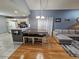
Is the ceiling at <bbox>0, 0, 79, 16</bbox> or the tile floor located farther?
the ceiling at <bbox>0, 0, 79, 16</bbox>

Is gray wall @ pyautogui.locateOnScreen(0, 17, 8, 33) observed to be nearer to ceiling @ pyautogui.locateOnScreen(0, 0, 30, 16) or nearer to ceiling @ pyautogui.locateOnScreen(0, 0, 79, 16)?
ceiling @ pyautogui.locateOnScreen(0, 0, 79, 16)

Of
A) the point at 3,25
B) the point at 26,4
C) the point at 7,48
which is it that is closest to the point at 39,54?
the point at 7,48

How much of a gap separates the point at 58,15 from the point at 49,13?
1013mm

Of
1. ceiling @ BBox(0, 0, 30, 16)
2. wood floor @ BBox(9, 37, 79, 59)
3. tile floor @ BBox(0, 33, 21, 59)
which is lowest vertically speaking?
wood floor @ BBox(9, 37, 79, 59)

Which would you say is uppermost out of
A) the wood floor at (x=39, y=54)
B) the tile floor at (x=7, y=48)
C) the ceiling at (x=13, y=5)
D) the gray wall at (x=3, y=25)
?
the ceiling at (x=13, y=5)

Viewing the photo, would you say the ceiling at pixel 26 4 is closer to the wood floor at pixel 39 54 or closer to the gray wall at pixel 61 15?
the gray wall at pixel 61 15

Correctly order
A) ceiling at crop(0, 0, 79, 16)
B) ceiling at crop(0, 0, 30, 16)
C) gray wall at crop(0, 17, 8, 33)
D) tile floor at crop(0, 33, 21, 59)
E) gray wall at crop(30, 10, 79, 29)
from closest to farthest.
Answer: tile floor at crop(0, 33, 21, 59) < ceiling at crop(0, 0, 30, 16) < ceiling at crop(0, 0, 79, 16) < gray wall at crop(30, 10, 79, 29) < gray wall at crop(0, 17, 8, 33)

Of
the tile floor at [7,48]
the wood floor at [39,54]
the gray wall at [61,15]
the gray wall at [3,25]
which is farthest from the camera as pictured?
the gray wall at [3,25]

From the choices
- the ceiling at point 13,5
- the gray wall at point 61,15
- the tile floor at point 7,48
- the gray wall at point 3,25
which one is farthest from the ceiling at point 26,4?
the gray wall at point 3,25

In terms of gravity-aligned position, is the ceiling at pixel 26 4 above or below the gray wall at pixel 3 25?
above

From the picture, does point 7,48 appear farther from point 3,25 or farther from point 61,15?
point 3,25

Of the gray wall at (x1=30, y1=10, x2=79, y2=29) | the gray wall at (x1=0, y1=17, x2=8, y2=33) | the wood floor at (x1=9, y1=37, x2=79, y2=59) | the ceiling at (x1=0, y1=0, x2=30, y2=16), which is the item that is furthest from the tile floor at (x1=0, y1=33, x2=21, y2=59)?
the gray wall at (x1=0, y1=17, x2=8, y2=33)

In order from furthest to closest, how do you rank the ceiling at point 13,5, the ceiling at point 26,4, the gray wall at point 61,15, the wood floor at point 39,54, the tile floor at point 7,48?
the gray wall at point 61,15, the ceiling at point 26,4, the ceiling at point 13,5, the tile floor at point 7,48, the wood floor at point 39,54

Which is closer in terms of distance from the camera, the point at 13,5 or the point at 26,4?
the point at 13,5
